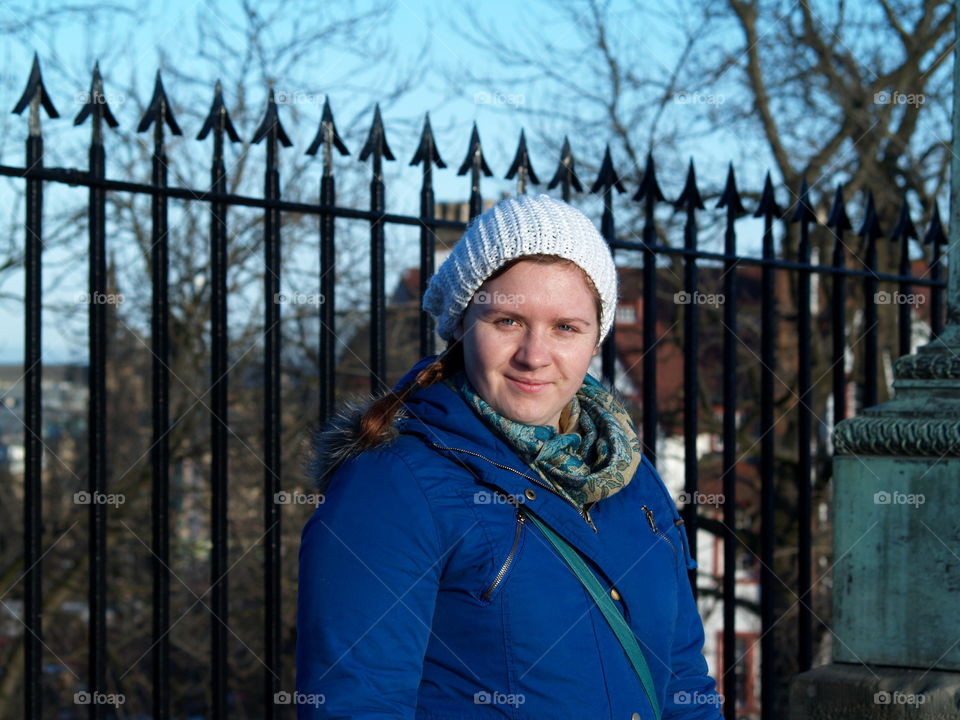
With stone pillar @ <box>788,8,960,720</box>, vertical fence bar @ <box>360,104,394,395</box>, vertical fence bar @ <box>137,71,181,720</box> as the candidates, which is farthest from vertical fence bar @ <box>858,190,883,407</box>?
vertical fence bar @ <box>137,71,181,720</box>

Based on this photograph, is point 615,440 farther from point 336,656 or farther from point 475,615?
point 336,656

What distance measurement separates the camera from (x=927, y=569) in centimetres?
313

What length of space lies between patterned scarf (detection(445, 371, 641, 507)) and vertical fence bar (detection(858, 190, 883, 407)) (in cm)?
206

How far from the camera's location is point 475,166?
3105 millimetres

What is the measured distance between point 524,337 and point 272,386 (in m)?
1.08

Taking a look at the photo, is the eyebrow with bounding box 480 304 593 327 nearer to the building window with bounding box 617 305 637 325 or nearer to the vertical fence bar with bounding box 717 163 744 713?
Result: the vertical fence bar with bounding box 717 163 744 713

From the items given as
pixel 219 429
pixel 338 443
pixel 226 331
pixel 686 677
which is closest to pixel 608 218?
pixel 226 331

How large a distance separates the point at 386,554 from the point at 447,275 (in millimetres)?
561

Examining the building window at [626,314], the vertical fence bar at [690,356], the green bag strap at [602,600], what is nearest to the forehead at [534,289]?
the green bag strap at [602,600]

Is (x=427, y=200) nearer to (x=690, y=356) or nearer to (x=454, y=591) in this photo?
(x=690, y=356)

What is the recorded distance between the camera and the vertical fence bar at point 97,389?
2.50 m

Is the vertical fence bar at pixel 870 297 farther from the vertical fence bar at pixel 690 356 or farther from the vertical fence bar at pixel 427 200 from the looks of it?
the vertical fence bar at pixel 427 200

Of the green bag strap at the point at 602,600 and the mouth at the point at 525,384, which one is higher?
the mouth at the point at 525,384

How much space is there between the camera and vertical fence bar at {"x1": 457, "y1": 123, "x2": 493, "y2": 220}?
3.07 m
